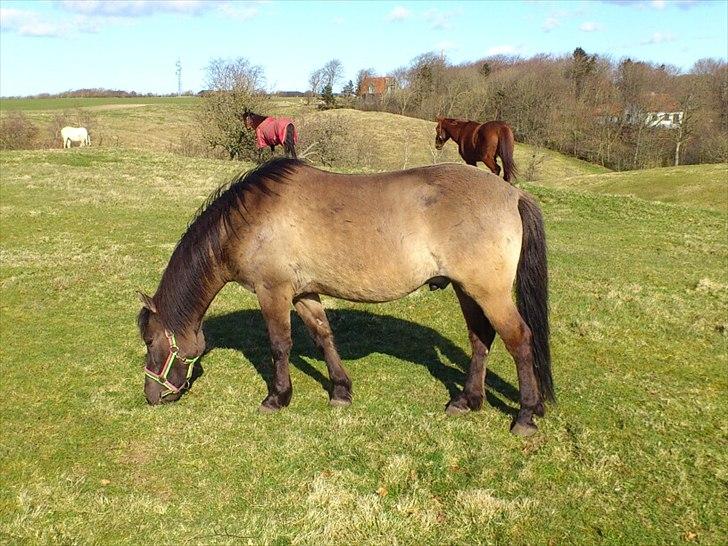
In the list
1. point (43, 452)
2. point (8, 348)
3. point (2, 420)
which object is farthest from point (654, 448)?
point (8, 348)

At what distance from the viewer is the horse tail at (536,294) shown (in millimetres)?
4484

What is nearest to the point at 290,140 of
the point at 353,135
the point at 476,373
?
the point at 476,373

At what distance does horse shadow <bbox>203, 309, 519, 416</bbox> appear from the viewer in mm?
5676

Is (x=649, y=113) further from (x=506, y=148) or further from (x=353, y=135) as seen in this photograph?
(x=506, y=148)

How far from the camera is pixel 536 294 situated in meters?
4.57

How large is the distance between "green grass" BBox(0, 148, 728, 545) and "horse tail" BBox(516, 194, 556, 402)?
0.53m

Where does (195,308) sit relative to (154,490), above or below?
above

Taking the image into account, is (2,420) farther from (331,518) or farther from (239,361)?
(331,518)

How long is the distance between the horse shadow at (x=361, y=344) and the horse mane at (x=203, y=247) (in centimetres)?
132

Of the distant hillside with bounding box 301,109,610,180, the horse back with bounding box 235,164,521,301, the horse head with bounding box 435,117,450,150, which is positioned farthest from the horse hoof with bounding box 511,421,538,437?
the distant hillside with bounding box 301,109,610,180

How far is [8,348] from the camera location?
656 centimetres

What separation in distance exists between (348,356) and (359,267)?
2.10 metres

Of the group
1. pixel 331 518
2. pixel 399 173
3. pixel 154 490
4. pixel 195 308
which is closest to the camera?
pixel 331 518

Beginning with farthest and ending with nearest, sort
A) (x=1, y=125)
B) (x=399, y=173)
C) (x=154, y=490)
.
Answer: (x=1, y=125) < (x=399, y=173) < (x=154, y=490)
